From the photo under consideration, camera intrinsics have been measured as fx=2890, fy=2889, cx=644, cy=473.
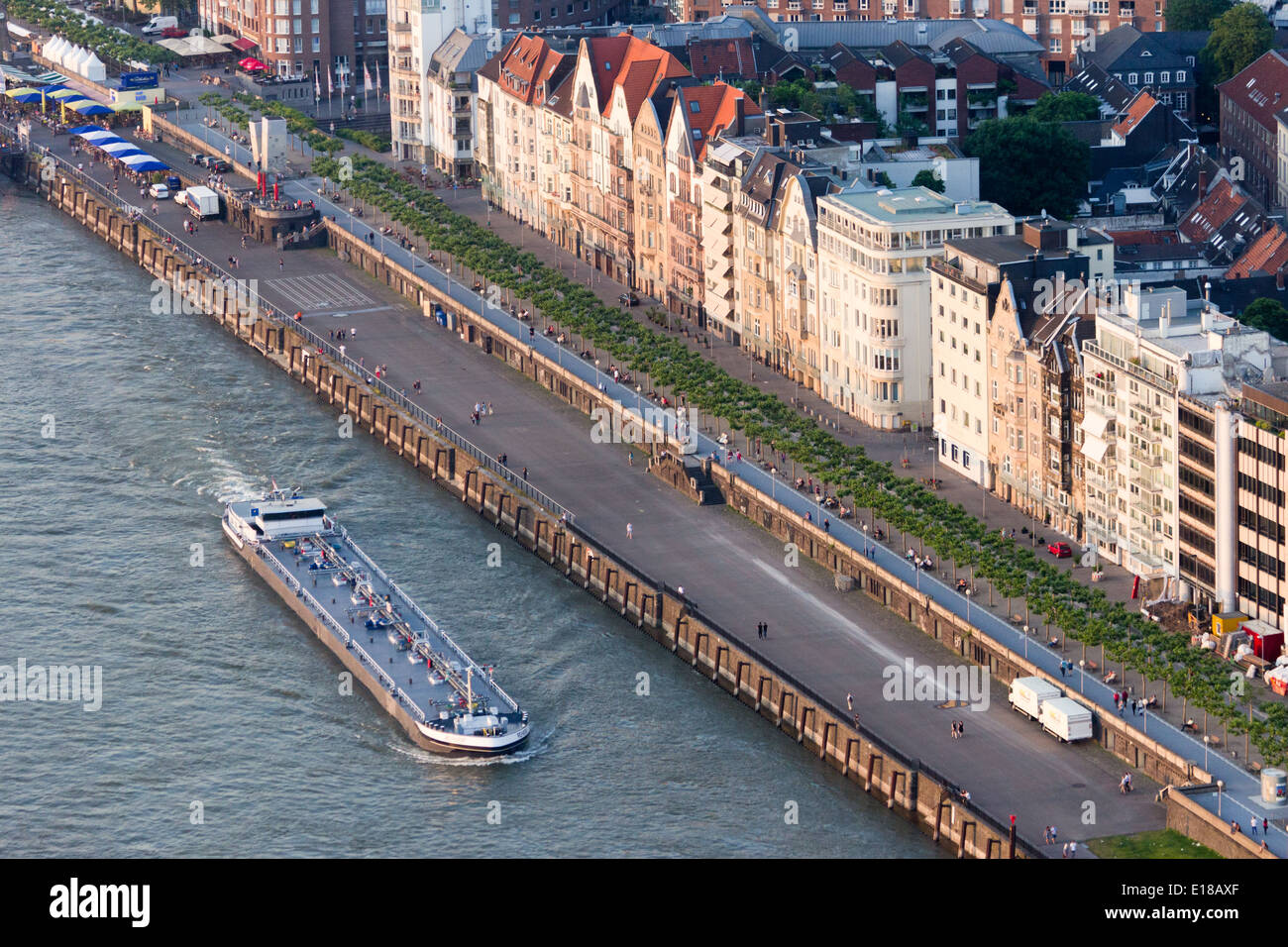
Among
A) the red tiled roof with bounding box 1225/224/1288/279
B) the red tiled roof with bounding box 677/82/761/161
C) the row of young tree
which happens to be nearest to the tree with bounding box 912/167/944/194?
the red tiled roof with bounding box 677/82/761/161

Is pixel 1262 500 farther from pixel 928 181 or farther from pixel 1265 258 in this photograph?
pixel 928 181

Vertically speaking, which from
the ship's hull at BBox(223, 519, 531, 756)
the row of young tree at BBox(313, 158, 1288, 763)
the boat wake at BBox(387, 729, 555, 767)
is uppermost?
the row of young tree at BBox(313, 158, 1288, 763)

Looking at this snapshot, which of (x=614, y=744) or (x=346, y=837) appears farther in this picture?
(x=614, y=744)

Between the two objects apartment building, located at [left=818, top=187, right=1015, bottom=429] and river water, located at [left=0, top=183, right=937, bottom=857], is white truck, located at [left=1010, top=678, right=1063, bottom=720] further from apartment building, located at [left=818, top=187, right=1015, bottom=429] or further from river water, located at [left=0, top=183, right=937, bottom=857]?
apartment building, located at [left=818, top=187, right=1015, bottom=429]

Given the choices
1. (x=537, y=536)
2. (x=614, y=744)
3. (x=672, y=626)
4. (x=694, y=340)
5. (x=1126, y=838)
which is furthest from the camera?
(x=694, y=340)

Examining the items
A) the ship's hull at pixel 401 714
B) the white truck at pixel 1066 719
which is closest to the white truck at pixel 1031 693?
the white truck at pixel 1066 719

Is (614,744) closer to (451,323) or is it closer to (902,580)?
(902,580)

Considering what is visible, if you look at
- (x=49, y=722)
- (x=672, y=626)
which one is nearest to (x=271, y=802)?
(x=49, y=722)
